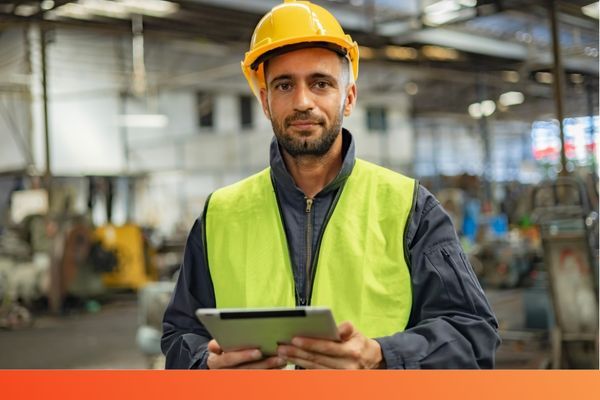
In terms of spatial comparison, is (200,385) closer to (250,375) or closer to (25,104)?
(250,375)

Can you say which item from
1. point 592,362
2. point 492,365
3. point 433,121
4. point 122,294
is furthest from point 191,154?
point 492,365

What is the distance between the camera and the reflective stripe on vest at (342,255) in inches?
74.9

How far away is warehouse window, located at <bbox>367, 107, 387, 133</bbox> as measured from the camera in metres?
19.7

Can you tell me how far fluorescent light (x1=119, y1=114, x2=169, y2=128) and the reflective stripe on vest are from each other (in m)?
15.0

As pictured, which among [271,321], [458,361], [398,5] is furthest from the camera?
[398,5]

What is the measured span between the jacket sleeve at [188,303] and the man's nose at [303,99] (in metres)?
0.45

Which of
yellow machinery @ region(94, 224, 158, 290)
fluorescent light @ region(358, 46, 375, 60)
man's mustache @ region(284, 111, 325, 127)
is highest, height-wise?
fluorescent light @ region(358, 46, 375, 60)

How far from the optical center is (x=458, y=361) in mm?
1847

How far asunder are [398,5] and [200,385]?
9896 mm

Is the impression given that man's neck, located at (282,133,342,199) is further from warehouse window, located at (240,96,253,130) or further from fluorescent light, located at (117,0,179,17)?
warehouse window, located at (240,96,253,130)

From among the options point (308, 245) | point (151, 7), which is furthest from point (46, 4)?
point (308, 245)

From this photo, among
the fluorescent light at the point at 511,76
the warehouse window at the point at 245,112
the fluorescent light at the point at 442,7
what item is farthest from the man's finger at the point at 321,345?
the warehouse window at the point at 245,112

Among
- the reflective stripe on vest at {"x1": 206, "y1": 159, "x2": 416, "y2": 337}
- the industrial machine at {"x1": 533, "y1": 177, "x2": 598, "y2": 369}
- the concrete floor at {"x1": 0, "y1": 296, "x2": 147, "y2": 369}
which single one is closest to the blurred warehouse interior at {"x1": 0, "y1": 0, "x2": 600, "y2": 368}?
the industrial machine at {"x1": 533, "y1": 177, "x2": 598, "y2": 369}

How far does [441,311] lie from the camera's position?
6.15 feet
